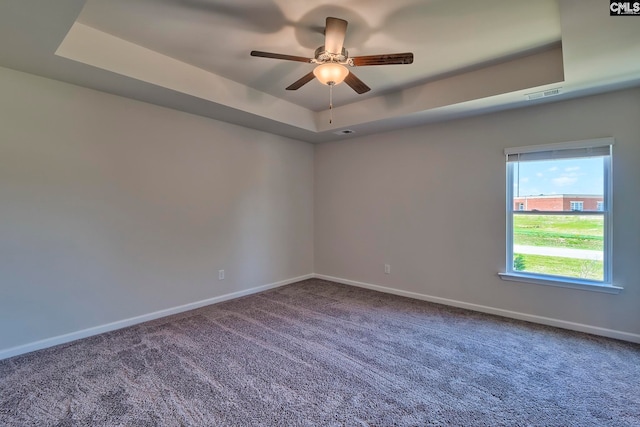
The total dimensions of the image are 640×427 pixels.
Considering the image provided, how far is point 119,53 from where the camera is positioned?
259 centimetres

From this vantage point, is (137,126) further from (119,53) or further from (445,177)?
(445,177)

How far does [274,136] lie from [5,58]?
298 centimetres

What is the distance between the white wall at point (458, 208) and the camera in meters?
2.95

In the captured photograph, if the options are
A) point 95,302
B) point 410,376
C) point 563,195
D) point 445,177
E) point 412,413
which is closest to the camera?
point 412,413

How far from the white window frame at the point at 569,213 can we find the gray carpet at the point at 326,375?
50 centimetres

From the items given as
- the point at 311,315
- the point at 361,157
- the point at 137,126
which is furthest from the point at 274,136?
the point at 311,315

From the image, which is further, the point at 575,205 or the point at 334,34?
the point at 575,205

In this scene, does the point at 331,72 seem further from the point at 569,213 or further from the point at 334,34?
the point at 569,213

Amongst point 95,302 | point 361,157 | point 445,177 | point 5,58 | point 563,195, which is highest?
point 5,58

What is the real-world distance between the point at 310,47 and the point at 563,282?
3.54 m

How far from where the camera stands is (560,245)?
332 centimetres

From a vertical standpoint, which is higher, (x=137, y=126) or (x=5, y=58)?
(x=5, y=58)

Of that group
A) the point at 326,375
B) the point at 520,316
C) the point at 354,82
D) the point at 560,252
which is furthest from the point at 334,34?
the point at 520,316

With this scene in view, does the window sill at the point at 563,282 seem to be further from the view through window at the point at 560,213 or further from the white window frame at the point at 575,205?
the white window frame at the point at 575,205
